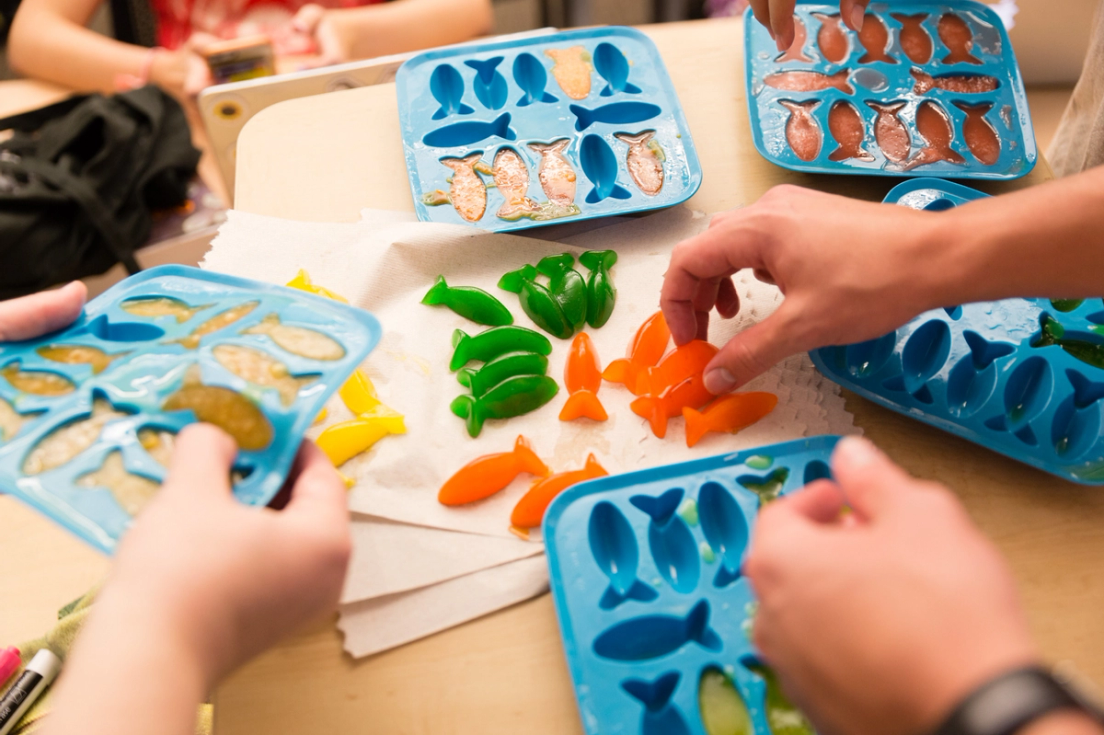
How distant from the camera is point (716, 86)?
3.91 ft

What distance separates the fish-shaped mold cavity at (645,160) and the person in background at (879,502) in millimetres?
190

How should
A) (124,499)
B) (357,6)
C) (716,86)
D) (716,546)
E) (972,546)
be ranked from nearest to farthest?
(972,546) → (124,499) → (716,546) → (716,86) → (357,6)

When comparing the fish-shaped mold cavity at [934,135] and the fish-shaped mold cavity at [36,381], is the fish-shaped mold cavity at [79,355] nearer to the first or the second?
the fish-shaped mold cavity at [36,381]

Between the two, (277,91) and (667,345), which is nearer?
(667,345)

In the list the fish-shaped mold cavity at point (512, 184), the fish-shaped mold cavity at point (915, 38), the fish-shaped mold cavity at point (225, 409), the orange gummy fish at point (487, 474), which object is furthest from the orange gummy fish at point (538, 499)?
the fish-shaped mold cavity at point (915, 38)

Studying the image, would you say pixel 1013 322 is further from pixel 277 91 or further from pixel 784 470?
pixel 277 91

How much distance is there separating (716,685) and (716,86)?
892 mm

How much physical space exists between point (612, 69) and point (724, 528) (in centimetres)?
72

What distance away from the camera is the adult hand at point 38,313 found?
685mm

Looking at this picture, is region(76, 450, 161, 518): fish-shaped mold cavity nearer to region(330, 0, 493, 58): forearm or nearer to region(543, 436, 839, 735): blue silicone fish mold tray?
region(543, 436, 839, 735): blue silicone fish mold tray

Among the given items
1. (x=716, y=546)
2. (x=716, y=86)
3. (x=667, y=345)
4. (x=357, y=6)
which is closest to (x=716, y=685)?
(x=716, y=546)

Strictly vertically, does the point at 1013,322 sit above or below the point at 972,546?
below

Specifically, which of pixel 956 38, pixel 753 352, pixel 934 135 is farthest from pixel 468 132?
pixel 956 38

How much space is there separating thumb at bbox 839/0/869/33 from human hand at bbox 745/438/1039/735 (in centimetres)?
78
